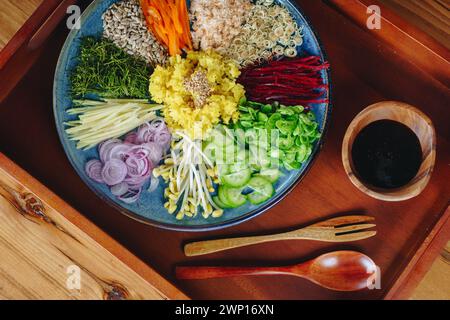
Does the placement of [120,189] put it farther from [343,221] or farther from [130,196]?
[343,221]

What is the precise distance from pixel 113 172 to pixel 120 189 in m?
0.06

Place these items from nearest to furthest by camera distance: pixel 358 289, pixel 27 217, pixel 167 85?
pixel 167 85 → pixel 358 289 → pixel 27 217

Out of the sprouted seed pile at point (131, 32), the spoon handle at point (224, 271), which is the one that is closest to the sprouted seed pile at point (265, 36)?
the sprouted seed pile at point (131, 32)

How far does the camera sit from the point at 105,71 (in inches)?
66.5

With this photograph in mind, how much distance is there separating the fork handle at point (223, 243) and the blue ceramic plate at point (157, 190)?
0.25 ft

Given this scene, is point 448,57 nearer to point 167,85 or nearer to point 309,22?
point 309,22

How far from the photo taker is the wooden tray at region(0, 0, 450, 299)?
1731 mm

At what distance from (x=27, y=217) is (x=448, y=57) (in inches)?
61.8

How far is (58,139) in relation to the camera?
5.75 feet

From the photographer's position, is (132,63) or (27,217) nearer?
(132,63)

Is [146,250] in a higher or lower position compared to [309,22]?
lower

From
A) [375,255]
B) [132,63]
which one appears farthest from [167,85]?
[375,255]

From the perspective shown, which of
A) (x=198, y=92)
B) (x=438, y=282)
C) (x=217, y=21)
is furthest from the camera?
(x=438, y=282)

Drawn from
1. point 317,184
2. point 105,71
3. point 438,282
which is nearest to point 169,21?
point 105,71
